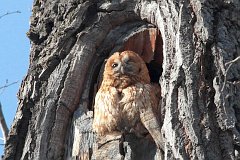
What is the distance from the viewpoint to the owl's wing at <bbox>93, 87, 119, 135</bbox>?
5.22 m

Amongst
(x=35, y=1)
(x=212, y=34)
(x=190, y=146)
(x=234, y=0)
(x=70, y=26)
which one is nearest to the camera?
(x=190, y=146)

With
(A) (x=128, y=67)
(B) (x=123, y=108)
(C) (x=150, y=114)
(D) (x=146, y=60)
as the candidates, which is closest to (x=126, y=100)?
(B) (x=123, y=108)

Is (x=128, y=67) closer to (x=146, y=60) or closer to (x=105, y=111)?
(x=146, y=60)

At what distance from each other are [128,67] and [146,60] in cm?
26

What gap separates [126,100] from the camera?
207 inches

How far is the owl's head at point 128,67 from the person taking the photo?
549 centimetres

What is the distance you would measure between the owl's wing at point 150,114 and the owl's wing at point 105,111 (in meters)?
0.21

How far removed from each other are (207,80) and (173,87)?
199 millimetres

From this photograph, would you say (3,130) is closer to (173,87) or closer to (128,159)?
(128,159)

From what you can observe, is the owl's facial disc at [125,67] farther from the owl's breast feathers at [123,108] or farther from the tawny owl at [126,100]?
the owl's breast feathers at [123,108]

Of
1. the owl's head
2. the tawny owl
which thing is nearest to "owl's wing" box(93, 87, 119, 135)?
the tawny owl

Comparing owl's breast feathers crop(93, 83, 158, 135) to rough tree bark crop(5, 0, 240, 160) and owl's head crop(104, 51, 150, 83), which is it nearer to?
rough tree bark crop(5, 0, 240, 160)

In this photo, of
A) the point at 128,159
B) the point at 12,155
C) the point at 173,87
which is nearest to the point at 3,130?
the point at 12,155

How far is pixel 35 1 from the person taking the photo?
19.4 feet
